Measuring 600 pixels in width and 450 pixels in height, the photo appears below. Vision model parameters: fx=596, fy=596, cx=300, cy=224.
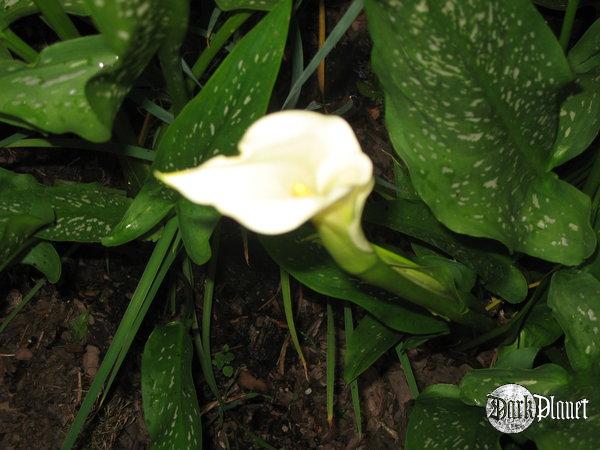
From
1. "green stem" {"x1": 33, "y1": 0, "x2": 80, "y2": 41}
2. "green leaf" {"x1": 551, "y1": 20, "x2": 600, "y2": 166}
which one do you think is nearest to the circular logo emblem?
"green leaf" {"x1": 551, "y1": 20, "x2": 600, "y2": 166}

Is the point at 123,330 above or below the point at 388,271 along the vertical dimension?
below

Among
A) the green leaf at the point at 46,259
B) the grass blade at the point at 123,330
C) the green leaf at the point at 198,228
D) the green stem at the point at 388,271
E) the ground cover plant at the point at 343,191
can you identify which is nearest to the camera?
the green stem at the point at 388,271

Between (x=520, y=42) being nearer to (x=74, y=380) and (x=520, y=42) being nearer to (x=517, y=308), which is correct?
(x=517, y=308)

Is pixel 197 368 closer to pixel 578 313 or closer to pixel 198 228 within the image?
pixel 198 228

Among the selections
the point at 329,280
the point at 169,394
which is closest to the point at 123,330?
the point at 169,394

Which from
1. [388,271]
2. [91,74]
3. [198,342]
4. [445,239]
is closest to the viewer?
[388,271]

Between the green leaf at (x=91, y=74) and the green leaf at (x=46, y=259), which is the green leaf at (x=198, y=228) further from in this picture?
the green leaf at (x=46, y=259)

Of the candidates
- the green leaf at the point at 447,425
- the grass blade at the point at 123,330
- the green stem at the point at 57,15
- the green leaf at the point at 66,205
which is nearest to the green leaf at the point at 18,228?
the green leaf at the point at 66,205

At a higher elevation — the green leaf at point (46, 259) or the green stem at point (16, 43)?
the green stem at point (16, 43)
